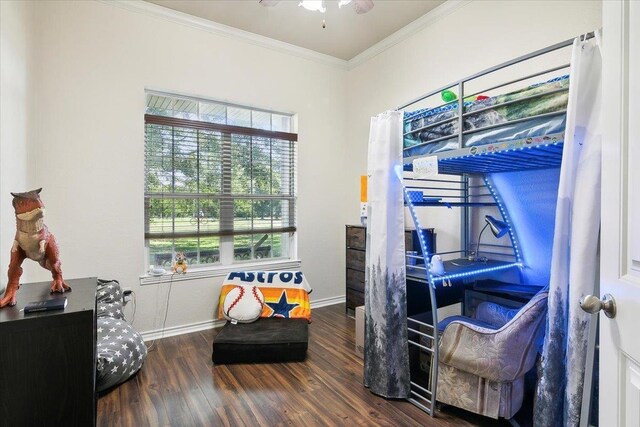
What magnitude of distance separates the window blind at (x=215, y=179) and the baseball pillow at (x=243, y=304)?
0.66 m

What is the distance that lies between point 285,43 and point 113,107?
1.94 m

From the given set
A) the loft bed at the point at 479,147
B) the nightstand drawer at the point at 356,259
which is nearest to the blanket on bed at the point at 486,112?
the loft bed at the point at 479,147

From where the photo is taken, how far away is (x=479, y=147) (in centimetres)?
167

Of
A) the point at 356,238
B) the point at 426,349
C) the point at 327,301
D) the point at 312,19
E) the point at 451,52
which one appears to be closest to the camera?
the point at 426,349

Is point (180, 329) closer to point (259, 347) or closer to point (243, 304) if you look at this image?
point (243, 304)

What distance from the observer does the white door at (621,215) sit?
0.77m

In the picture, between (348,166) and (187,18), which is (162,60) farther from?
(348,166)

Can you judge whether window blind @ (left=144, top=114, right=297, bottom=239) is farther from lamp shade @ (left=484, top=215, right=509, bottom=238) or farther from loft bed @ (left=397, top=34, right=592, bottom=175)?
lamp shade @ (left=484, top=215, right=509, bottom=238)

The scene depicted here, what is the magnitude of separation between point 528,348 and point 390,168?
1.23 meters

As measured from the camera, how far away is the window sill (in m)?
3.11

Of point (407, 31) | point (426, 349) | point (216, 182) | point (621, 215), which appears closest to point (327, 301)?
point (216, 182)

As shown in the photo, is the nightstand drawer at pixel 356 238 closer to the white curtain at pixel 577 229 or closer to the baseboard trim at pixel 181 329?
Answer: the baseboard trim at pixel 181 329

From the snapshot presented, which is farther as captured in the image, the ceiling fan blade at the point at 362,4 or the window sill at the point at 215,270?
the window sill at the point at 215,270

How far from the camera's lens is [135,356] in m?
2.37
